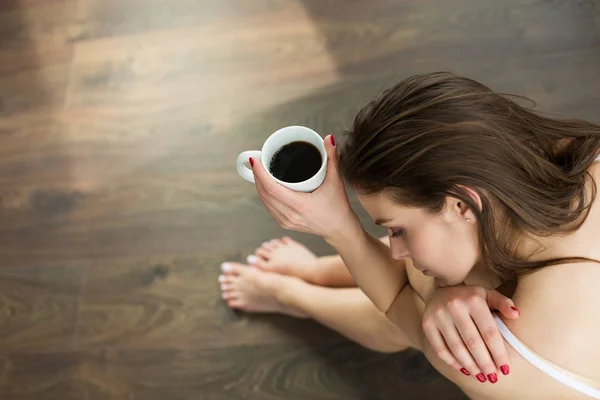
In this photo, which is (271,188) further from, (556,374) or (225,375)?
(225,375)

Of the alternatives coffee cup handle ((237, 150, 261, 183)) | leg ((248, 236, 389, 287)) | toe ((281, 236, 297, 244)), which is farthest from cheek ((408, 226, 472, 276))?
toe ((281, 236, 297, 244))

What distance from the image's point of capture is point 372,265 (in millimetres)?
1011

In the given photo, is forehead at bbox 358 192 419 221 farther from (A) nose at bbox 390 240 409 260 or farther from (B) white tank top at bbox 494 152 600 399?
(B) white tank top at bbox 494 152 600 399

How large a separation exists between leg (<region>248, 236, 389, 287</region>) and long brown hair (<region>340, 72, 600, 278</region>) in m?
0.53

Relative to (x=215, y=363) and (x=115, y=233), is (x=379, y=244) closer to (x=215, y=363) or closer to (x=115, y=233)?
(x=215, y=363)

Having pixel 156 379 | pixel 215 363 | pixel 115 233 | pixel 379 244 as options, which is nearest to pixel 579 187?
pixel 379 244

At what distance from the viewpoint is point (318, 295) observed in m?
1.26

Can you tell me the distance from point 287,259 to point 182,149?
18.0 inches

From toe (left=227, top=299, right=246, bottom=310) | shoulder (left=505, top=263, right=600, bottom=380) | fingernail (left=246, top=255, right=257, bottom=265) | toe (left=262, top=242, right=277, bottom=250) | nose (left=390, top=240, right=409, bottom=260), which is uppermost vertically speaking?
shoulder (left=505, top=263, right=600, bottom=380)

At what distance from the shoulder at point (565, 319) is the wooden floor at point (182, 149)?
567 mm

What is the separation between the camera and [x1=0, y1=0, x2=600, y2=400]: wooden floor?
1.35 m

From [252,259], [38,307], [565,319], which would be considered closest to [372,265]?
[565,319]

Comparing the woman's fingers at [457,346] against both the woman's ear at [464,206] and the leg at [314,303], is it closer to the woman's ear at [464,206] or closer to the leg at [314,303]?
the woman's ear at [464,206]

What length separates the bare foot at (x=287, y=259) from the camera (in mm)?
1345
